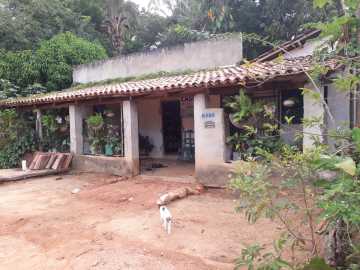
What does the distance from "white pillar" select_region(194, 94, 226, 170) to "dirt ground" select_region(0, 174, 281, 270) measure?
828mm

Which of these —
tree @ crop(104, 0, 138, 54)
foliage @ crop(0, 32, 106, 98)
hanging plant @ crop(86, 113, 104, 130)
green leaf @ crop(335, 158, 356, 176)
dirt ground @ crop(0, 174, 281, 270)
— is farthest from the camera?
tree @ crop(104, 0, 138, 54)

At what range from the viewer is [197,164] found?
26.6 ft

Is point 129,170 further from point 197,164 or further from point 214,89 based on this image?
point 214,89

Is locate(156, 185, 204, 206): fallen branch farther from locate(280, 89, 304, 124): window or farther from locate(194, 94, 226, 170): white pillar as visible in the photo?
locate(280, 89, 304, 124): window

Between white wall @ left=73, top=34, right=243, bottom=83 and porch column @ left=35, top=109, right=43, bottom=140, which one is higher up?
white wall @ left=73, top=34, right=243, bottom=83

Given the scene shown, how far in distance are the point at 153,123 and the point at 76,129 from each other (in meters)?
3.02

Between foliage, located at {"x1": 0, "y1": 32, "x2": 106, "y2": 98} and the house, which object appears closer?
the house

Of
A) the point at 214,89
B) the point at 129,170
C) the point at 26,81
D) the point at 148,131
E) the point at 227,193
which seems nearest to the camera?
the point at 227,193

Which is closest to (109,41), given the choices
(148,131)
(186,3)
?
(186,3)

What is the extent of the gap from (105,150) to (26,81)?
8.25 m

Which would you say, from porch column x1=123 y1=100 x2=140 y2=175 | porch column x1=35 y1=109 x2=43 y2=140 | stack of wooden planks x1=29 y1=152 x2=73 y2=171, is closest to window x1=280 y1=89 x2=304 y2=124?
porch column x1=123 y1=100 x2=140 y2=175

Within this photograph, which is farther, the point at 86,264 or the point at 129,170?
the point at 129,170

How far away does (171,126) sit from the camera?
481 inches

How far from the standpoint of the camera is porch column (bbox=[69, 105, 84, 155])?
35.3ft
